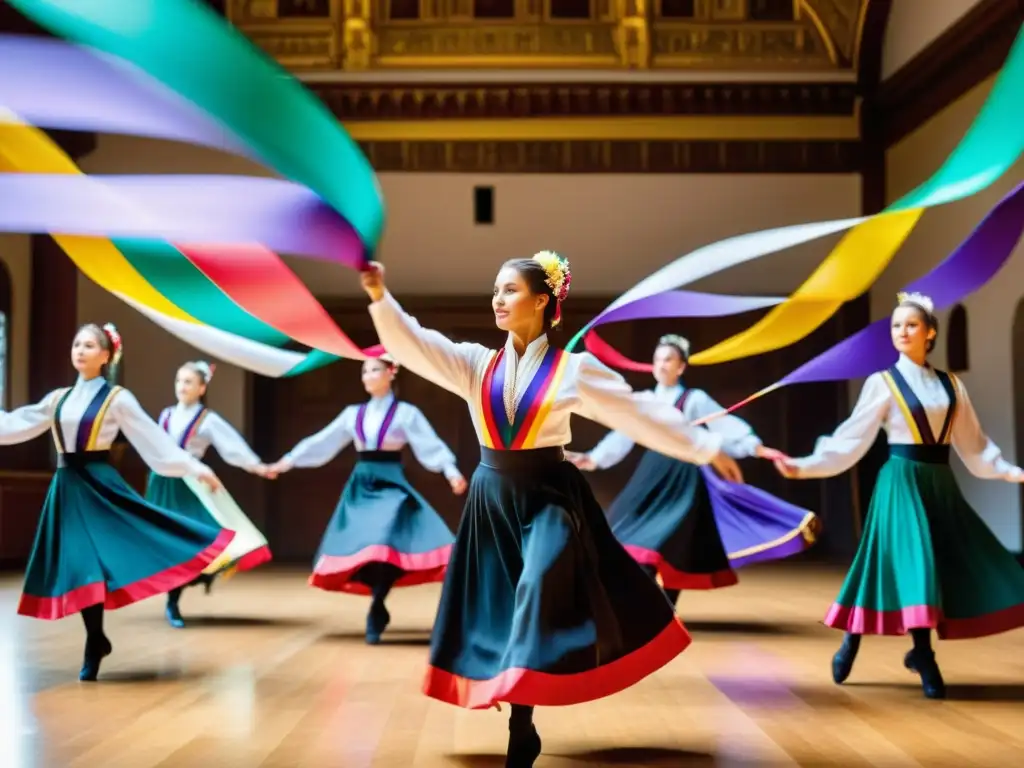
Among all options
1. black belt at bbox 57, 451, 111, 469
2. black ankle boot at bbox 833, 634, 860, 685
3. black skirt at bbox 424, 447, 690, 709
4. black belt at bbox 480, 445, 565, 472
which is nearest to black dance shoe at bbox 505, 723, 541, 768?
black skirt at bbox 424, 447, 690, 709

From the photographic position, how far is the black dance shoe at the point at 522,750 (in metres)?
2.82

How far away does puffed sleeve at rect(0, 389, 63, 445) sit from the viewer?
14.0 feet

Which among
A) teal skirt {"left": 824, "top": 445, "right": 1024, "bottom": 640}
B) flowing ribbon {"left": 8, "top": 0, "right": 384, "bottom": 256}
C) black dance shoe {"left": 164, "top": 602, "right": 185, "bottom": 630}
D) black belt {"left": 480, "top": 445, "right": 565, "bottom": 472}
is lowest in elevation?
black dance shoe {"left": 164, "top": 602, "right": 185, "bottom": 630}

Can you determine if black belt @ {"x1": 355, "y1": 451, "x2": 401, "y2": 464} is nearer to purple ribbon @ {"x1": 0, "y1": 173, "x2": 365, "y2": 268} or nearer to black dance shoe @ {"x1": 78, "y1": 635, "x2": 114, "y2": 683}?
black dance shoe @ {"x1": 78, "y1": 635, "x2": 114, "y2": 683}

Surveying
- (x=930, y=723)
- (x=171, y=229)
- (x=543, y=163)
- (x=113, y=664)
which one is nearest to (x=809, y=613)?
(x=930, y=723)

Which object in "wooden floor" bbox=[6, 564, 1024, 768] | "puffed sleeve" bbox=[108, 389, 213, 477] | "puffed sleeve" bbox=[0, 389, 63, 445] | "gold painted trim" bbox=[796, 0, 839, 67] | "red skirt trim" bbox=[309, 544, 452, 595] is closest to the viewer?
"wooden floor" bbox=[6, 564, 1024, 768]

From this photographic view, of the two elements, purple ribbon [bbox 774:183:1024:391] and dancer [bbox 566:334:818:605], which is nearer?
purple ribbon [bbox 774:183:1024:391]

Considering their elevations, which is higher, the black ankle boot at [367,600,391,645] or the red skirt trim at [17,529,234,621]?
the red skirt trim at [17,529,234,621]

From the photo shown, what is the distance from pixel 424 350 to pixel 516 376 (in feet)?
0.78

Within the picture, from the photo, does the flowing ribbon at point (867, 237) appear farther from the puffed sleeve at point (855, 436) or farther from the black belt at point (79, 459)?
the black belt at point (79, 459)

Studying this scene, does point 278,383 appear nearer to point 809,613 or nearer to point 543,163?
point 543,163

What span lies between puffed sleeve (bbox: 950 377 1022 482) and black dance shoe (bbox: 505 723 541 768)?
1.93 meters

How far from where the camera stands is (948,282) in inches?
159

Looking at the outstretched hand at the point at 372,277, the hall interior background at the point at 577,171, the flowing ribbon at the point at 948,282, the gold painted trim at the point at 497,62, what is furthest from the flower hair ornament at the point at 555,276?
the gold painted trim at the point at 497,62
